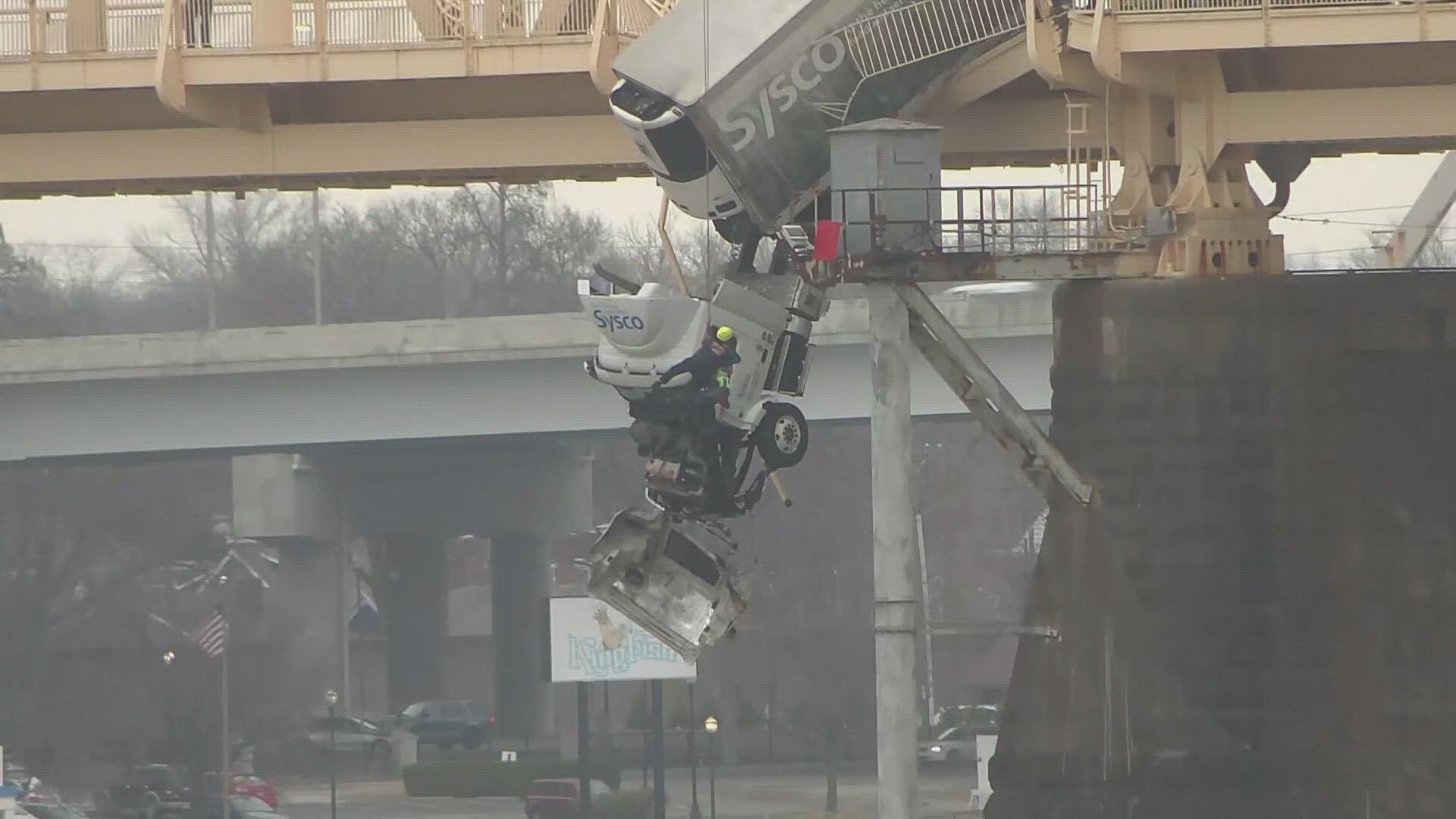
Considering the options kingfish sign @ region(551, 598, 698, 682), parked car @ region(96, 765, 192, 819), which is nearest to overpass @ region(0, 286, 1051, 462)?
kingfish sign @ region(551, 598, 698, 682)

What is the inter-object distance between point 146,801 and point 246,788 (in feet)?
13.8

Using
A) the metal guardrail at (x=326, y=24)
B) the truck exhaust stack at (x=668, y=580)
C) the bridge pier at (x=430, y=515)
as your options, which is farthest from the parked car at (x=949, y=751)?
the metal guardrail at (x=326, y=24)

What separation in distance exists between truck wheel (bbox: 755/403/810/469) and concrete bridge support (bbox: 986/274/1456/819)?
3112 mm

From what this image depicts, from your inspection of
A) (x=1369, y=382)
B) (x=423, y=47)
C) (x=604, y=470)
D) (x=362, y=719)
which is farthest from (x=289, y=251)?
(x=1369, y=382)

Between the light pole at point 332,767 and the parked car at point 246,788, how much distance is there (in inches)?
62.3

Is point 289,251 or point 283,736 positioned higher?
point 289,251

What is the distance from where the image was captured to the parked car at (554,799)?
203ft

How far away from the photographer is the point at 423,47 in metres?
26.4

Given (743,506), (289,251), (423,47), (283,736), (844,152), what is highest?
(289,251)

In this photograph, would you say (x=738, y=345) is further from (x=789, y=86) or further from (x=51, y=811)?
(x=51, y=811)

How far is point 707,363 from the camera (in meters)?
23.7

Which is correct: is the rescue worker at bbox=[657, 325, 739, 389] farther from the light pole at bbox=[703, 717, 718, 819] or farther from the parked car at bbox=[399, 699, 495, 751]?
the parked car at bbox=[399, 699, 495, 751]

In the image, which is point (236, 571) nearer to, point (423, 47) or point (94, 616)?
point (94, 616)

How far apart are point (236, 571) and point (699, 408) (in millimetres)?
76157
